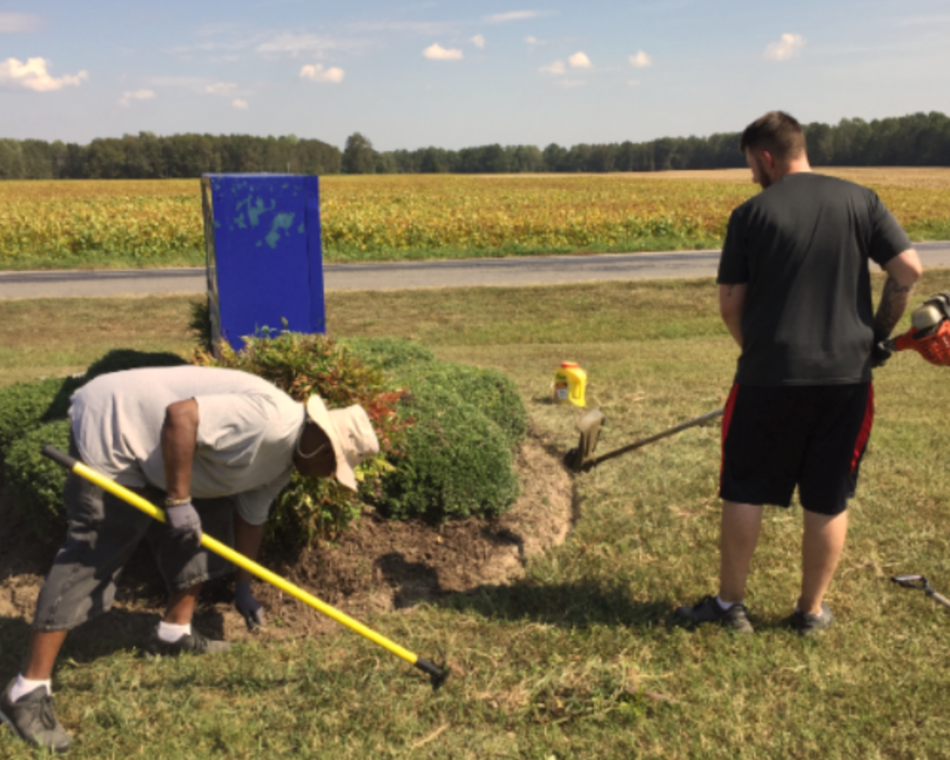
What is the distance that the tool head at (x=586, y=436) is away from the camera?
16.8 ft

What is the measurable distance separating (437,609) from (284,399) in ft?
4.81

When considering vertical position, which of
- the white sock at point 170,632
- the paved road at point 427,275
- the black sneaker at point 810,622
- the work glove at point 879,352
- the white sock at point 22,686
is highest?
the work glove at point 879,352

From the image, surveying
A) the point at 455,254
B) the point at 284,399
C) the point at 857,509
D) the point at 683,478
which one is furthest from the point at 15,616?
the point at 455,254

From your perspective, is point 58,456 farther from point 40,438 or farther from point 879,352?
point 879,352

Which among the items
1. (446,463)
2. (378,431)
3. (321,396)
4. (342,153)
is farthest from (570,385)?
(342,153)

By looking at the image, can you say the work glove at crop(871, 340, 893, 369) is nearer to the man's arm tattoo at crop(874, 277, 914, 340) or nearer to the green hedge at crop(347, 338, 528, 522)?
the man's arm tattoo at crop(874, 277, 914, 340)

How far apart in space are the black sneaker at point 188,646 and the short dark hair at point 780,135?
124 inches

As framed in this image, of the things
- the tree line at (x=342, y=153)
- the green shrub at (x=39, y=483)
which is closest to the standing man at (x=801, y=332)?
the green shrub at (x=39, y=483)

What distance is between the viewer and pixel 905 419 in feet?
23.1

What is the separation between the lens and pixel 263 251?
5438mm

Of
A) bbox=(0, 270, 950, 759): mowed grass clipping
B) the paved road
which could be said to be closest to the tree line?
the paved road

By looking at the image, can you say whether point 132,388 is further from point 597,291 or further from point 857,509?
point 597,291

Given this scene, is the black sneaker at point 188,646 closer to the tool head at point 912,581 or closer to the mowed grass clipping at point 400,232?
Result: the tool head at point 912,581

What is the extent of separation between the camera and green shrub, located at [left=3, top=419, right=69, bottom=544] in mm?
4086
